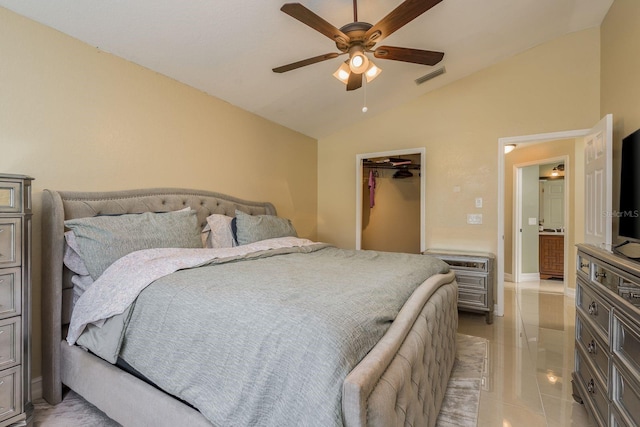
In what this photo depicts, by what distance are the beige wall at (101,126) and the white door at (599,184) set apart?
3238mm

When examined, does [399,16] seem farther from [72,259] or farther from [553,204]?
[553,204]

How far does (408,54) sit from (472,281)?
2.52 m

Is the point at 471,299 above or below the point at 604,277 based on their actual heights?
below

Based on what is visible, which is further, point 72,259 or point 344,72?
point 344,72

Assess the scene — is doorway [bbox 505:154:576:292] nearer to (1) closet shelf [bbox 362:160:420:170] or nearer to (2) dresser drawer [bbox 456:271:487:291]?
(1) closet shelf [bbox 362:160:420:170]

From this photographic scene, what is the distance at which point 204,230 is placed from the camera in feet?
9.33

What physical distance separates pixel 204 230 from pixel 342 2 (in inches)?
86.2

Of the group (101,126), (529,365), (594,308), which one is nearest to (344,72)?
(101,126)

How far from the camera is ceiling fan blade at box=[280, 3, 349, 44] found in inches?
66.0

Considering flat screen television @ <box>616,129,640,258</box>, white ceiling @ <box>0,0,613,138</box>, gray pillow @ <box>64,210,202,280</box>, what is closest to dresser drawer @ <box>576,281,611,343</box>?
flat screen television @ <box>616,129,640,258</box>

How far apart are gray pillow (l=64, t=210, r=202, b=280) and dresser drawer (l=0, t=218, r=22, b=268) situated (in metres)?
0.29

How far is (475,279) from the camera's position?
11.3ft

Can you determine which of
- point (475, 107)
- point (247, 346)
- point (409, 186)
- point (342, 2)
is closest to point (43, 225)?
point (247, 346)

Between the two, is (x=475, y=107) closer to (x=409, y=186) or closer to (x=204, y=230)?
(x=409, y=186)
